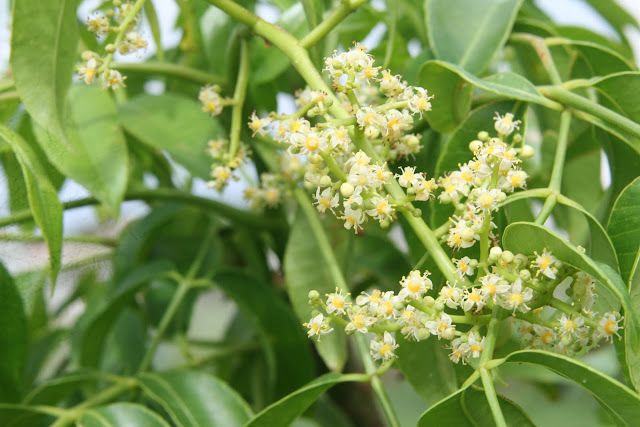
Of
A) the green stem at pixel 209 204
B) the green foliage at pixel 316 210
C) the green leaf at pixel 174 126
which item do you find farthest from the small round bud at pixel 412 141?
the green stem at pixel 209 204

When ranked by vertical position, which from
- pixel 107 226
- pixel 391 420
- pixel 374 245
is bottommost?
pixel 391 420

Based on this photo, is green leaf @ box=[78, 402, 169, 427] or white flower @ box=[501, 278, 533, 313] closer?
white flower @ box=[501, 278, 533, 313]

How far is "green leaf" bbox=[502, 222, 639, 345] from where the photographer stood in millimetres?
335

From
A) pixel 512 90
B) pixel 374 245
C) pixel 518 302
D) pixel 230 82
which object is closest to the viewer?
pixel 518 302

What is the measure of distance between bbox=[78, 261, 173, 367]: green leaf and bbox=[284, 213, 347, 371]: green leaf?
19cm

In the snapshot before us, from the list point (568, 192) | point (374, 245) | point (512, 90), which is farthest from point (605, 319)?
point (374, 245)

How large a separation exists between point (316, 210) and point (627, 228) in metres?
0.30

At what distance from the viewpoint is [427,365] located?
470 millimetres

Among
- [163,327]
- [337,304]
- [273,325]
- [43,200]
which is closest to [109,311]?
[163,327]

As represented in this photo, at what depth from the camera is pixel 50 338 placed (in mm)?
953

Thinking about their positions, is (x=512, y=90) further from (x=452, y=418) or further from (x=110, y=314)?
(x=110, y=314)

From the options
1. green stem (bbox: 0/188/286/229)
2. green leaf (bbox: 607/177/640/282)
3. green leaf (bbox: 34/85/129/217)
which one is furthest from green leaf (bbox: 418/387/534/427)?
green stem (bbox: 0/188/286/229)

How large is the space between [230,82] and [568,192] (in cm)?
36

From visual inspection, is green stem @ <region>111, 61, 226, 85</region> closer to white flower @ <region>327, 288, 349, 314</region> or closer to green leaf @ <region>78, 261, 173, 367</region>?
green leaf @ <region>78, 261, 173, 367</region>
